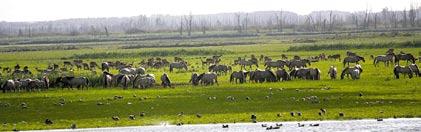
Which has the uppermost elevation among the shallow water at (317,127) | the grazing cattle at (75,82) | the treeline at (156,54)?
the treeline at (156,54)

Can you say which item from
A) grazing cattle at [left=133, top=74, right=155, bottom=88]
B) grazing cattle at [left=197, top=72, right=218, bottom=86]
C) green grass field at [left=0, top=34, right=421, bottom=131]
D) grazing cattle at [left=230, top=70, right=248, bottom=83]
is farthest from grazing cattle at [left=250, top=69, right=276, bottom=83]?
grazing cattle at [left=133, top=74, right=155, bottom=88]

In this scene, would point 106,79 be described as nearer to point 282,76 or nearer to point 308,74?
point 282,76

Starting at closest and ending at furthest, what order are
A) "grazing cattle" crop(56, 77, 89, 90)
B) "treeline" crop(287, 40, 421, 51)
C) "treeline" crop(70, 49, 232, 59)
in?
1. "grazing cattle" crop(56, 77, 89, 90)
2. "treeline" crop(287, 40, 421, 51)
3. "treeline" crop(70, 49, 232, 59)

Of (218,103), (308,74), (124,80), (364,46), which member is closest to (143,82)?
(124,80)

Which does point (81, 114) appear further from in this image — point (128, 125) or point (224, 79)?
point (224, 79)

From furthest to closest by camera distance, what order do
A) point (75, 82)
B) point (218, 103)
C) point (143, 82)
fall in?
point (75, 82), point (143, 82), point (218, 103)

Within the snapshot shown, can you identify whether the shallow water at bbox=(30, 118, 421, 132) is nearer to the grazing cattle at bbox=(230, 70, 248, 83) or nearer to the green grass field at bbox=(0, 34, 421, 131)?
the green grass field at bbox=(0, 34, 421, 131)

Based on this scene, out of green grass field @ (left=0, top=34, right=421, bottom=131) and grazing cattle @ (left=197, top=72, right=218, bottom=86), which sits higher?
grazing cattle @ (left=197, top=72, right=218, bottom=86)

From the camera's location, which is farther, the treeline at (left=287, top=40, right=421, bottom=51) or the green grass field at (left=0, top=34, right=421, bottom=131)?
the treeline at (left=287, top=40, right=421, bottom=51)

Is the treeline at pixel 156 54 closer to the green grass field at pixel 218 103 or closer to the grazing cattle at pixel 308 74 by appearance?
the grazing cattle at pixel 308 74

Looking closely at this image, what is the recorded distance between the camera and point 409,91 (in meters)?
35.8

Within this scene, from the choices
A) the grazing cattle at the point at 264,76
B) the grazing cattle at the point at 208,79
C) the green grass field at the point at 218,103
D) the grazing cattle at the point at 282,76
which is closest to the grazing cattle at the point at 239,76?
the grazing cattle at the point at 264,76

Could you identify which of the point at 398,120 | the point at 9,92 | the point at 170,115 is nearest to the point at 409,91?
the point at 398,120

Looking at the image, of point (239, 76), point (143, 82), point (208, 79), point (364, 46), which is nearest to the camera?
point (143, 82)
